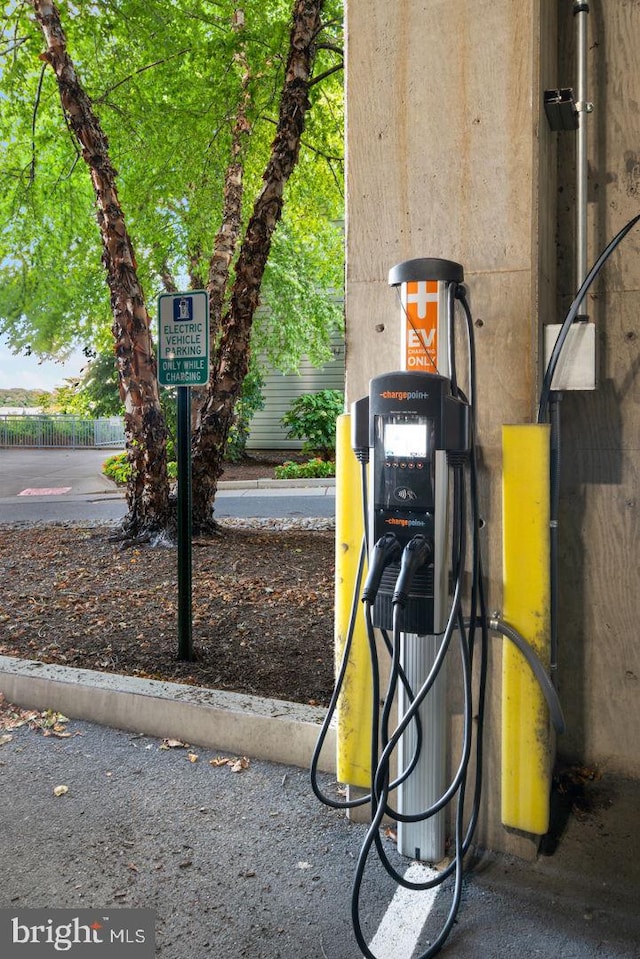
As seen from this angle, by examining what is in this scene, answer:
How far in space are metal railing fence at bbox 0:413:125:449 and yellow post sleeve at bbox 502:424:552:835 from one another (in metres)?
28.0

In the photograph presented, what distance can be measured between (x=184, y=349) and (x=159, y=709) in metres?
1.93

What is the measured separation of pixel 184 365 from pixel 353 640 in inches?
83.8

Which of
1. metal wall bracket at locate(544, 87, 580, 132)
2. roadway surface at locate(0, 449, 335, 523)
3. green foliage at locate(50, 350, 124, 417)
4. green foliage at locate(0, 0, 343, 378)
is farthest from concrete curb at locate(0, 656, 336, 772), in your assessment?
green foliage at locate(50, 350, 124, 417)

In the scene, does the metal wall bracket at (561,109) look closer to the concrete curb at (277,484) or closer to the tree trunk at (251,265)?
the tree trunk at (251,265)

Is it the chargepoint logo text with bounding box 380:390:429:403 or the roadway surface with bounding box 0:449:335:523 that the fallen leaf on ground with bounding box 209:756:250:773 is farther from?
the roadway surface with bounding box 0:449:335:523

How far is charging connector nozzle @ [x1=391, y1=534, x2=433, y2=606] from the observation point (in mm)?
2305

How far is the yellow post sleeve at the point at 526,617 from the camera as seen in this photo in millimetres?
2586

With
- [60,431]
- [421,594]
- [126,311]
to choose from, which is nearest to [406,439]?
[421,594]

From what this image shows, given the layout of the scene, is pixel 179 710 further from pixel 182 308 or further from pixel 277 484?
pixel 277 484

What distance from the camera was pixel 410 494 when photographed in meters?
2.37

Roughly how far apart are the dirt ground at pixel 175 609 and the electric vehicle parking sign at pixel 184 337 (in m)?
1.62

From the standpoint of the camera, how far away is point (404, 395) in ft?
7.73

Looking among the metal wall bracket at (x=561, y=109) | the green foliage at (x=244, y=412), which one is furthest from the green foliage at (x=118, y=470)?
the metal wall bracket at (x=561, y=109)

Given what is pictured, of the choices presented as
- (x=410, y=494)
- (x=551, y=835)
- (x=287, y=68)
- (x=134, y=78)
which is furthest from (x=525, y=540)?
(x=134, y=78)
